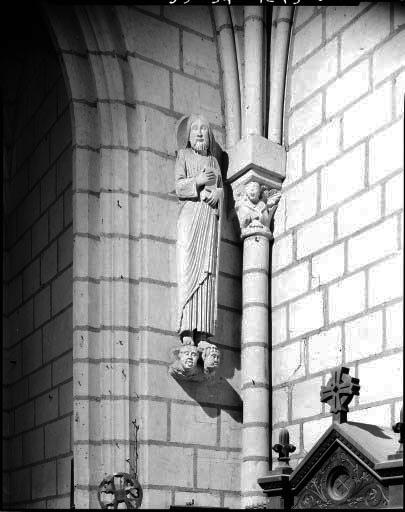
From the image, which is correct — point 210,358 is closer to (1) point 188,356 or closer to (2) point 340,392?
(1) point 188,356

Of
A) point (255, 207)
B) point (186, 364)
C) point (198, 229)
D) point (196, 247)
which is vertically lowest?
point (186, 364)

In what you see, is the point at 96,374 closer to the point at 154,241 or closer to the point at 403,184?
the point at 154,241

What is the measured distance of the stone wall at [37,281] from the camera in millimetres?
8398

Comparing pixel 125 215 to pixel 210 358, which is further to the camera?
pixel 125 215

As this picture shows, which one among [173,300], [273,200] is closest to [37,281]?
[173,300]

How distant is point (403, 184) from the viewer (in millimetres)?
6957

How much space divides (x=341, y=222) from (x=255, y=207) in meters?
0.80

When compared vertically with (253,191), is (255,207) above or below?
below

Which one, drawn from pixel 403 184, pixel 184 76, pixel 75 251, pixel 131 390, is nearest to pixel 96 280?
pixel 75 251

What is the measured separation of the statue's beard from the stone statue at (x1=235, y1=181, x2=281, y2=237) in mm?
405

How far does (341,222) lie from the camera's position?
749 cm

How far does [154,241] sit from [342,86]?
1.68m

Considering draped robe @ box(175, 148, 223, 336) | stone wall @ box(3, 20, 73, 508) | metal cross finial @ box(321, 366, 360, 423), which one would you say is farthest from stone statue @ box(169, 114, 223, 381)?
metal cross finial @ box(321, 366, 360, 423)

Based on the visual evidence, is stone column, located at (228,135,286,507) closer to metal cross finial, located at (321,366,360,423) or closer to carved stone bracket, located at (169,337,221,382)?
carved stone bracket, located at (169,337,221,382)
